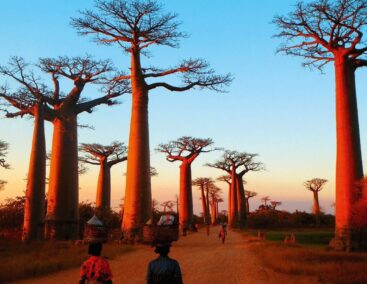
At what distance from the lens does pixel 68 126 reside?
66.8 ft

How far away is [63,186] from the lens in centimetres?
1959

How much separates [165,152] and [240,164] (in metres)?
11.8

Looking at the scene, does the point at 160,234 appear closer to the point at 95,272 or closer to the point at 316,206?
the point at 95,272

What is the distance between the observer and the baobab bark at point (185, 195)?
36375mm

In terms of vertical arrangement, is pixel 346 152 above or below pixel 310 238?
above

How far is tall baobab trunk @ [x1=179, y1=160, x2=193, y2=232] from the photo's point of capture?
36.4 m

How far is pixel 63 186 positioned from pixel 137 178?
3.70 m

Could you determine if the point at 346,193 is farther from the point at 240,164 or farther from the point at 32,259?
the point at 240,164

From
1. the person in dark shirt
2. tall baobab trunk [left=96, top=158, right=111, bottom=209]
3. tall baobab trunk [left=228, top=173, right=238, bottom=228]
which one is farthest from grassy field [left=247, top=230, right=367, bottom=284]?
tall baobab trunk [left=228, top=173, right=238, bottom=228]

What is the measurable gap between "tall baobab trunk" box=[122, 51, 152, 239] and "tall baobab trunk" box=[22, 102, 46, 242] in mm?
3649

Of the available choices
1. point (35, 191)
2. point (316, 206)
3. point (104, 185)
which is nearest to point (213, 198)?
point (316, 206)

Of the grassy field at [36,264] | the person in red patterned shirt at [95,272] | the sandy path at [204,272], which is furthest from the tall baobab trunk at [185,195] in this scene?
the person in red patterned shirt at [95,272]

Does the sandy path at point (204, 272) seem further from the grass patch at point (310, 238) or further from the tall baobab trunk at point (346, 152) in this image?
the grass patch at point (310, 238)

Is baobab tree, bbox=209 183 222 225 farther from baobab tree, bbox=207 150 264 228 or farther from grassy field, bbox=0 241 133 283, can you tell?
grassy field, bbox=0 241 133 283
